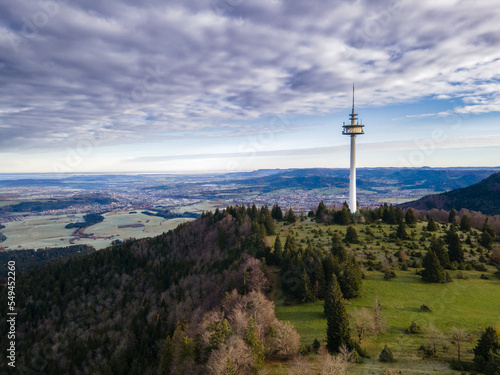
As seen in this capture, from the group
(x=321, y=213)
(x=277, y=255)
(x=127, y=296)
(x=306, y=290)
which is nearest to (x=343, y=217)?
(x=321, y=213)

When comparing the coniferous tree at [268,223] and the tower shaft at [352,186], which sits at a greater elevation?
the tower shaft at [352,186]

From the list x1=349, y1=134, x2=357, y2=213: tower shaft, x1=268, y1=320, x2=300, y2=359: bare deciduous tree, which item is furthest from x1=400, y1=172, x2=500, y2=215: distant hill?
x1=268, y1=320, x2=300, y2=359: bare deciduous tree

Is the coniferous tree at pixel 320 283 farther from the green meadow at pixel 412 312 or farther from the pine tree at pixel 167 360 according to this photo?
the pine tree at pixel 167 360

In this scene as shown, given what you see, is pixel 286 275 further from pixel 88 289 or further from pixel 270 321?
pixel 88 289

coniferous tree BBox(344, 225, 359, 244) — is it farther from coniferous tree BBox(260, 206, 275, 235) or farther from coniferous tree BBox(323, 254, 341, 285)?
coniferous tree BBox(260, 206, 275, 235)

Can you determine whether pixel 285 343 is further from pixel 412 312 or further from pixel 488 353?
pixel 412 312

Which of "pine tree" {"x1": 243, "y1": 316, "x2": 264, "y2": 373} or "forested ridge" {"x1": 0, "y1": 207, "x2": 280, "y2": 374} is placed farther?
"forested ridge" {"x1": 0, "y1": 207, "x2": 280, "y2": 374}

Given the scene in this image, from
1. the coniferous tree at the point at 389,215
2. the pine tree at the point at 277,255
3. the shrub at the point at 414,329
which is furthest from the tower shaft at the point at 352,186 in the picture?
the shrub at the point at 414,329

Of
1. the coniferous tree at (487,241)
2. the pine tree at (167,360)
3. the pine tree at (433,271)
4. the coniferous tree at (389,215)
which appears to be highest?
the coniferous tree at (389,215)

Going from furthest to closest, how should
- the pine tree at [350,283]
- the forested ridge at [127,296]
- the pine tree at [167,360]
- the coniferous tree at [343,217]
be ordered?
the coniferous tree at [343,217] → the forested ridge at [127,296] → the pine tree at [350,283] → the pine tree at [167,360]
